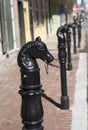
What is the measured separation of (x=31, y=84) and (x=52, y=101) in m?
3.48

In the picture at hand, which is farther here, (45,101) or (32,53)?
(45,101)

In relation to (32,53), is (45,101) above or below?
below

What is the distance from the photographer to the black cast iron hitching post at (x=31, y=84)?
3.79 meters

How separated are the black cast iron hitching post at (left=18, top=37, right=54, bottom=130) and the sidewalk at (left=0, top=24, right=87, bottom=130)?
1.86m

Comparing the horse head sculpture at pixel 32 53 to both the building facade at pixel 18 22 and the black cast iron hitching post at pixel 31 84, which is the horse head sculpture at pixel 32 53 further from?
the building facade at pixel 18 22

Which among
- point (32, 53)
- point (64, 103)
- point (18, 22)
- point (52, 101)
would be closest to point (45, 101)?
point (52, 101)

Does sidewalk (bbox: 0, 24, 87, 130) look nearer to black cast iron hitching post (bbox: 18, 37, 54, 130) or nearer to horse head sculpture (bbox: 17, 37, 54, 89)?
black cast iron hitching post (bbox: 18, 37, 54, 130)

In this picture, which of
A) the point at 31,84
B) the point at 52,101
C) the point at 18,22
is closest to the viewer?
the point at 31,84

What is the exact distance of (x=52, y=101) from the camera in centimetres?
724

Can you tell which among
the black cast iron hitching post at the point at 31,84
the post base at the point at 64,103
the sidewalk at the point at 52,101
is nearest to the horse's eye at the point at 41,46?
the black cast iron hitching post at the point at 31,84

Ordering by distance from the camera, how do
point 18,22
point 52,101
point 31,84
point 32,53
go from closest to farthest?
point 31,84 → point 32,53 → point 52,101 → point 18,22

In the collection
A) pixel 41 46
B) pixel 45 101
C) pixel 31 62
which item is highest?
pixel 41 46

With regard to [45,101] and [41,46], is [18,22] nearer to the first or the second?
[45,101]

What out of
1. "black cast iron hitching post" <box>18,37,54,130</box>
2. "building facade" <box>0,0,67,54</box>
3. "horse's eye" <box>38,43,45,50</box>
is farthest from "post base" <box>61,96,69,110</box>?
"building facade" <box>0,0,67,54</box>
